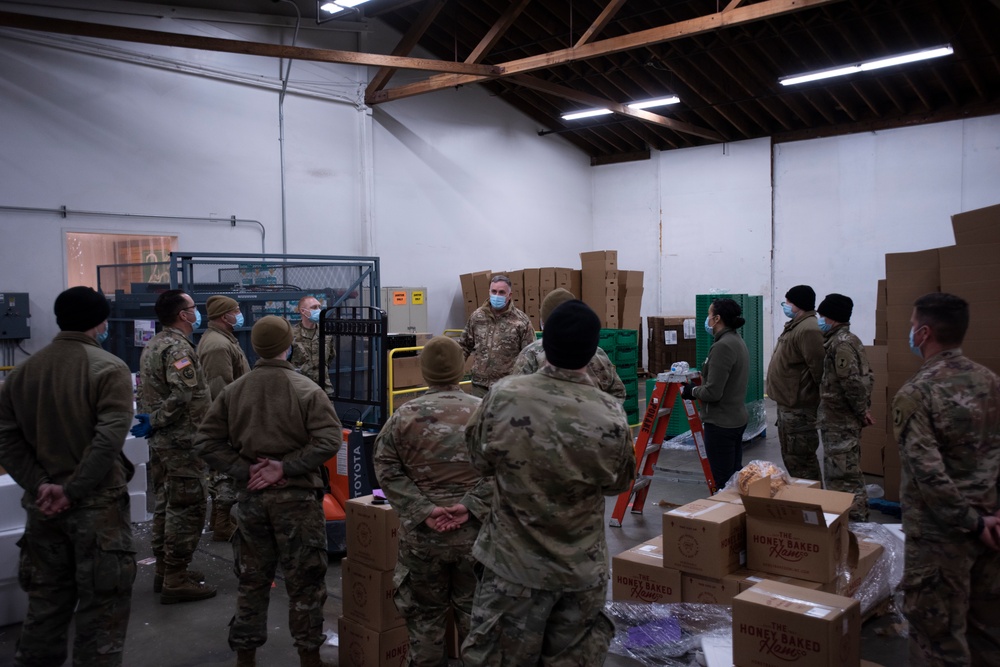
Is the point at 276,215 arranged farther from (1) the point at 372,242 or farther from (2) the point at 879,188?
(2) the point at 879,188

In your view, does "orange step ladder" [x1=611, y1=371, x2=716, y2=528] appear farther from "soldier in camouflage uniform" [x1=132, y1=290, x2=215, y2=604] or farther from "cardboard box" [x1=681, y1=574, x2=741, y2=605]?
"soldier in camouflage uniform" [x1=132, y1=290, x2=215, y2=604]

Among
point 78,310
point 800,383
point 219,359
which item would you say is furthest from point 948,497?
point 219,359

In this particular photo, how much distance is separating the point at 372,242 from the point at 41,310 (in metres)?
4.42

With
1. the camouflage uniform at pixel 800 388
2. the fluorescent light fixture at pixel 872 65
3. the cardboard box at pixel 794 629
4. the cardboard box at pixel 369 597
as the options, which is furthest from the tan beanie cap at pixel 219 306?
the fluorescent light fixture at pixel 872 65

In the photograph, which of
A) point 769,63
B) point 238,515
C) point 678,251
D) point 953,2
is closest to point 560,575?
point 238,515

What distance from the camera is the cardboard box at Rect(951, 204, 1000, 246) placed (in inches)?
167

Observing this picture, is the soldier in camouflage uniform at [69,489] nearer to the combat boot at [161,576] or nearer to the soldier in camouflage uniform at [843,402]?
the combat boot at [161,576]

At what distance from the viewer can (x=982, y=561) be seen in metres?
2.57

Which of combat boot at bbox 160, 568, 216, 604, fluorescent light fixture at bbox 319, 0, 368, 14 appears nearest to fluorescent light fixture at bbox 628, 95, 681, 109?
fluorescent light fixture at bbox 319, 0, 368, 14

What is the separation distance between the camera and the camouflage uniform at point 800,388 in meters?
4.79

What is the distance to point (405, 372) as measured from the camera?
19.4ft

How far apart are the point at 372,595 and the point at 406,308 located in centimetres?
752

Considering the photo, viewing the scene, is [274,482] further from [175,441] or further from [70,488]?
[175,441]

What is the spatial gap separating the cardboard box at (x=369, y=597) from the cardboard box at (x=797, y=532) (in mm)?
1685
